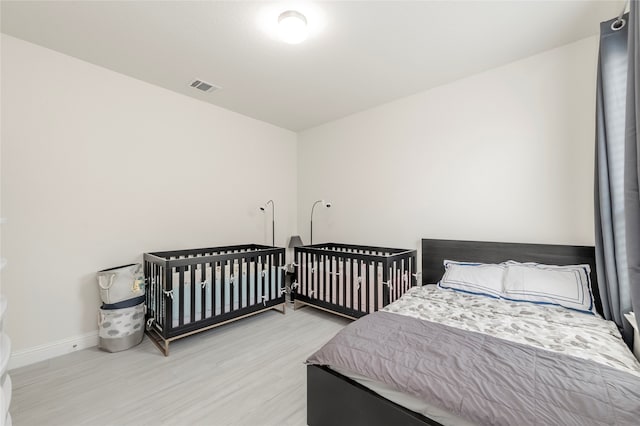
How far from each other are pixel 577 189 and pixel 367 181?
204 cm

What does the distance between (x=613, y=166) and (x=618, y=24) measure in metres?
0.90

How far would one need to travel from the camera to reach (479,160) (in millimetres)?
2686

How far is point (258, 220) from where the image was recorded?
156 inches

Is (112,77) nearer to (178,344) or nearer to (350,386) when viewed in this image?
(178,344)

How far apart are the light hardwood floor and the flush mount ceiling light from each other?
8.16 ft

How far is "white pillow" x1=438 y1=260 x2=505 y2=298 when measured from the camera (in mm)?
2264

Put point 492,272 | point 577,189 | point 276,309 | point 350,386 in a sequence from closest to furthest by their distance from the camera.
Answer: point 350,386, point 577,189, point 492,272, point 276,309

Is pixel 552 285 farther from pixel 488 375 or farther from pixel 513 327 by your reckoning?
pixel 488 375

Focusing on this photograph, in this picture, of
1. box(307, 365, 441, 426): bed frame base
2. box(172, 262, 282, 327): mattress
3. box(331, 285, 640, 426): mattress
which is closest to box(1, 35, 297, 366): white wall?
box(172, 262, 282, 327): mattress

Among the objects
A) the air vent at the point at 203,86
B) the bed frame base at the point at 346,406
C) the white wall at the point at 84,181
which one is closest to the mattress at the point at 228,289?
the white wall at the point at 84,181

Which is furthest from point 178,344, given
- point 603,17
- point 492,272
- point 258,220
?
point 603,17

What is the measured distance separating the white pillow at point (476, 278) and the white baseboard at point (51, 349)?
3.29m

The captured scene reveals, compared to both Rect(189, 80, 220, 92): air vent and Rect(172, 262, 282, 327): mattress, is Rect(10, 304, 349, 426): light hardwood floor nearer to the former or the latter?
Rect(172, 262, 282, 327): mattress

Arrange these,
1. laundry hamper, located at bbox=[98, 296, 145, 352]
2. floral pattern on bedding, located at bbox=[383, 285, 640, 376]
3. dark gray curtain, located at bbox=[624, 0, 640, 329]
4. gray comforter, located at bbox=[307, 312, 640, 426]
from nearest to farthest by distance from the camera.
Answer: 1. gray comforter, located at bbox=[307, 312, 640, 426]
2. dark gray curtain, located at bbox=[624, 0, 640, 329]
3. floral pattern on bedding, located at bbox=[383, 285, 640, 376]
4. laundry hamper, located at bbox=[98, 296, 145, 352]
